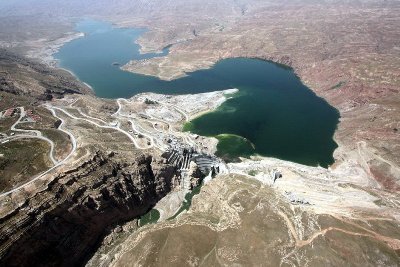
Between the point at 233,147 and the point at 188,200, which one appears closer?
the point at 188,200

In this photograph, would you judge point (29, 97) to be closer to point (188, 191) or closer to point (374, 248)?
point (188, 191)

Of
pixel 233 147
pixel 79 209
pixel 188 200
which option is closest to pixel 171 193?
pixel 188 200

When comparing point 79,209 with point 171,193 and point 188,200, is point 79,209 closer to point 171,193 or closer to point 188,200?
point 171,193

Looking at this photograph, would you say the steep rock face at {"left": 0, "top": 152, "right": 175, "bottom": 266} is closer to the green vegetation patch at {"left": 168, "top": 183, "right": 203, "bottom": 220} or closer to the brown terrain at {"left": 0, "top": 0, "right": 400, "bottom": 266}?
the brown terrain at {"left": 0, "top": 0, "right": 400, "bottom": 266}

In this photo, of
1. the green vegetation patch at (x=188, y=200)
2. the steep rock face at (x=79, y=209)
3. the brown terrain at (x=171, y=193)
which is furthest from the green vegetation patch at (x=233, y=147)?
the steep rock face at (x=79, y=209)

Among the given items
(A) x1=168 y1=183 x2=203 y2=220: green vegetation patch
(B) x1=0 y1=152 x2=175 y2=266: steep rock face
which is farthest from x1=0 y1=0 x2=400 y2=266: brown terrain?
(A) x1=168 y1=183 x2=203 y2=220: green vegetation patch

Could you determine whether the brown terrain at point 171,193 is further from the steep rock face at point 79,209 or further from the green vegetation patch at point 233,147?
the green vegetation patch at point 233,147
